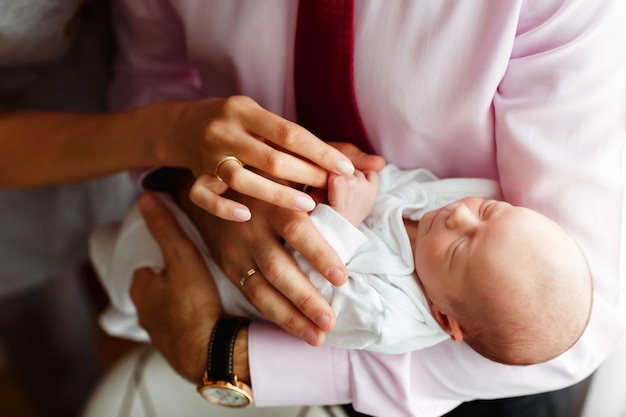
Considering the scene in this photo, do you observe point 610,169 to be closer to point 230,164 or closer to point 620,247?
point 620,247

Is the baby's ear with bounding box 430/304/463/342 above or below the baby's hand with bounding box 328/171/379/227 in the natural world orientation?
below

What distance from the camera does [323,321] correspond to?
0.92 m

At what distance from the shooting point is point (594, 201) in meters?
0.90

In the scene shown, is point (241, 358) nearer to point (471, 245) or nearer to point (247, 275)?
point (247, 275)

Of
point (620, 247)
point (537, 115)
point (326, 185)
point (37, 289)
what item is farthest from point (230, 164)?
point (37, 289)

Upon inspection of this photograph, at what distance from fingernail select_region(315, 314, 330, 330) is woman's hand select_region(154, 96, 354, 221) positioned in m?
0.15

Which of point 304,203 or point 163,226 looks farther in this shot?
point 163,226

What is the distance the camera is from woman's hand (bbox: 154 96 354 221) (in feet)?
2.96

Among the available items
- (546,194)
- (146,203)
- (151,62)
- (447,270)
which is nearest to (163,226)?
(146,203)

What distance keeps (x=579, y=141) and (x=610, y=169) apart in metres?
0.06

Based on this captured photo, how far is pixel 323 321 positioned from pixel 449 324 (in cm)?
19

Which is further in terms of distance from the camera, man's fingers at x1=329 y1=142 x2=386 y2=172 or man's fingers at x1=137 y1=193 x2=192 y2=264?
man's fingers at x1=137 y1=193 x2=192 y2=264

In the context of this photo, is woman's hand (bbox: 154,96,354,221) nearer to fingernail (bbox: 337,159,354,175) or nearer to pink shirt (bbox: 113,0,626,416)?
fingernail (bbox: 337,159,354,175)

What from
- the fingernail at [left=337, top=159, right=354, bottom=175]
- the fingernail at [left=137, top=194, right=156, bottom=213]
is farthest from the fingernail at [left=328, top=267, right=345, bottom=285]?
the fingernail at [left=137, top=194, right=156, bottom=213]
